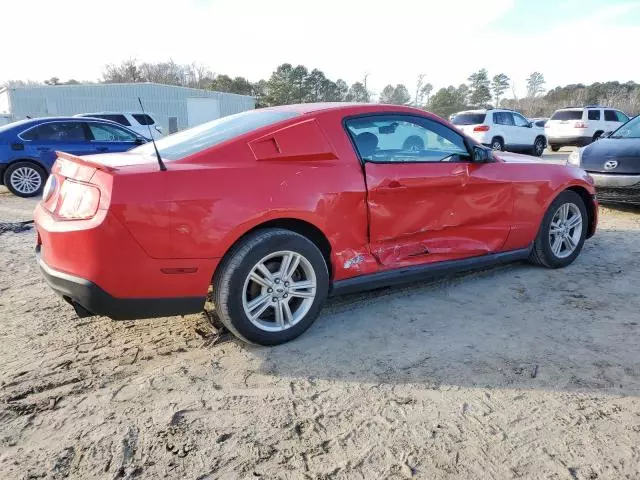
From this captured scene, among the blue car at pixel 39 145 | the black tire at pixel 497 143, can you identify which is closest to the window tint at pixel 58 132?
the blue car at pixel 39 145

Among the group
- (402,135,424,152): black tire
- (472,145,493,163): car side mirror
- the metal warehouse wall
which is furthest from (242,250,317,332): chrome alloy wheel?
the metal warehouse wall

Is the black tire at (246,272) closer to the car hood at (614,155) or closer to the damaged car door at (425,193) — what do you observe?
the damaged car door at (425,193)

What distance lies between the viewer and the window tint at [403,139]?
3.45 metres

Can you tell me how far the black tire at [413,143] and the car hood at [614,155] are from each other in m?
4.57

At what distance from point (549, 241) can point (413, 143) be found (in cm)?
177

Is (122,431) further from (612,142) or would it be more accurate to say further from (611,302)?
(612,142)

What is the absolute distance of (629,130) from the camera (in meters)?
7.91

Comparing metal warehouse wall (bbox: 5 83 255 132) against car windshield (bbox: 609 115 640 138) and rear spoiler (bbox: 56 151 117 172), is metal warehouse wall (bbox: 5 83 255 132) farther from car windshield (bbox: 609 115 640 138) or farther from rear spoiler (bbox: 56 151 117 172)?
rear spoiler (bbox: 56 151 117 172)

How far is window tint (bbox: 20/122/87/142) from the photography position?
9504 millimetres

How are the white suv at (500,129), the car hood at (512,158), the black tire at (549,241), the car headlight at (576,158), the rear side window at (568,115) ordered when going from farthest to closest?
the rear side window at (568,115) < the white suv at (500,129) < the car headlight at (576,158) < the black tire at (549,241) < the car hood at (512,158)

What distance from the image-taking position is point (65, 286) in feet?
8.94

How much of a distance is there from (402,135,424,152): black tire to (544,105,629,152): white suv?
662 inches

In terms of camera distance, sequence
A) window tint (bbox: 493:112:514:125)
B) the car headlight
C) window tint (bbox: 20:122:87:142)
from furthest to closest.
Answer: window tint (bbox: 493:112:514:125) → window tint (bbox: 20:122:87:142) → the car headlight

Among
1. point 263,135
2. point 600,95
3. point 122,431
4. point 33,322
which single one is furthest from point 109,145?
point 600,95
